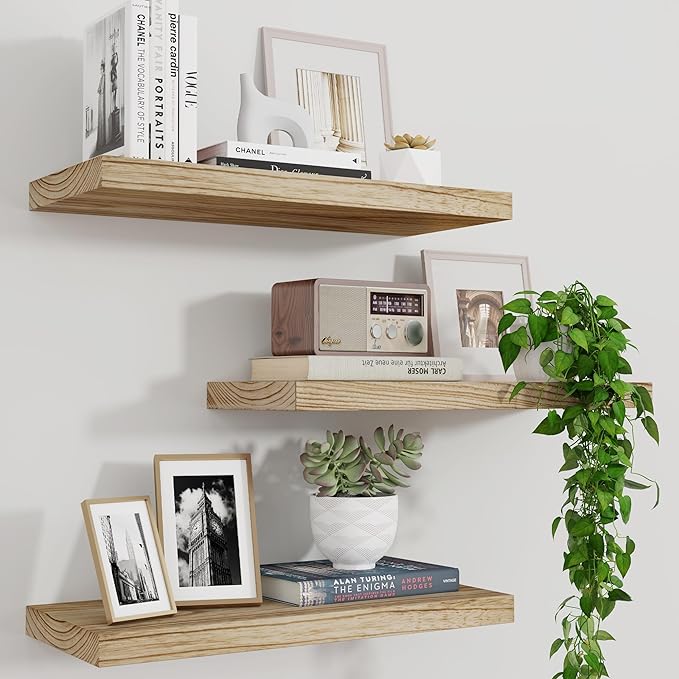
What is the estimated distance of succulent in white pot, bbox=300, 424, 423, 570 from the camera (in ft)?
4.87

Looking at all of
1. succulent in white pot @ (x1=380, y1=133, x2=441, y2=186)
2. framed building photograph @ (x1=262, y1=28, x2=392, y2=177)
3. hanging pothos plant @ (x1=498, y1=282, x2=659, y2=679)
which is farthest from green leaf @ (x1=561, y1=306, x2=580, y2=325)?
framed building photograph @ (x1=262, y1=28, x2=392, y2=177)

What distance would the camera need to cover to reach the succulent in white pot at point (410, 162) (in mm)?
1524

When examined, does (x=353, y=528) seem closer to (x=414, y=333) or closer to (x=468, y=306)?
(x=414, y=333)

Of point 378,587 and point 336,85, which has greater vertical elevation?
point 336,85

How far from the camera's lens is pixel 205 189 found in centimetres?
131

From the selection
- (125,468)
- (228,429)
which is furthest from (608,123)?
(125,468)

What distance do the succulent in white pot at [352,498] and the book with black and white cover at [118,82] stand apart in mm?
469

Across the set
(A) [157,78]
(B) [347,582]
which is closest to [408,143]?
(A) [157,78]

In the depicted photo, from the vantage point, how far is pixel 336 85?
1.62 m

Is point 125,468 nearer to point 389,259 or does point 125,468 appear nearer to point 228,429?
point 228,429

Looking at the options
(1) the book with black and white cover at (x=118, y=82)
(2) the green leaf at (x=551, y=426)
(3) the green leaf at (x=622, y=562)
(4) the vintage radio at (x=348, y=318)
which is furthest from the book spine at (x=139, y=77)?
(3) the green leaf at (x=622, y=562)

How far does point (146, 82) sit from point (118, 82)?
4cm

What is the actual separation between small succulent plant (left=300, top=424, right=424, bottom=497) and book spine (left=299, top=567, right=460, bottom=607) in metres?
0.12

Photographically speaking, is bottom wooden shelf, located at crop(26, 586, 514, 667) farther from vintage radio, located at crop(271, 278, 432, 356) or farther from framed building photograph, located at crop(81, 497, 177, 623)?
vintage radio, located at crop(271, 278, 432, 356)
